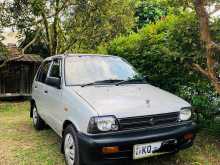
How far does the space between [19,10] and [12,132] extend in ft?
23.1

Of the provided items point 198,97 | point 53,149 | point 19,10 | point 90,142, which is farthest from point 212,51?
point 19,10

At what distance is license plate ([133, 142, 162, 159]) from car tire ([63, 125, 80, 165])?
780 mm

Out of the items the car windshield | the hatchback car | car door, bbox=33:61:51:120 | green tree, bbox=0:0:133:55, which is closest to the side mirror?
the hatchback car

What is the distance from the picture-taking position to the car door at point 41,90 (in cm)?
685

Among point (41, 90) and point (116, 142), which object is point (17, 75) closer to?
point (41, 90)

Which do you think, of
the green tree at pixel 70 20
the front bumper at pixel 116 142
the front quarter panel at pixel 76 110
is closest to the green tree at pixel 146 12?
the green tree at pixel 70 20

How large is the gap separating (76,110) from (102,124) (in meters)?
0.59

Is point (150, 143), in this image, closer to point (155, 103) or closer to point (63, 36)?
point (155, 103)

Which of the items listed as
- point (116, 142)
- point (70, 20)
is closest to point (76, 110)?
point (116, 142)

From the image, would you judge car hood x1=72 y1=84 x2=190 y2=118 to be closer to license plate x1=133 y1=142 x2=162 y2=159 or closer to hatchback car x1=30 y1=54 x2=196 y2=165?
hatchback car x1=30 y1=54 x2=196 y2=165

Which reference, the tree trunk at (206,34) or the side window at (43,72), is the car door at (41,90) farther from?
the tree trunk at (206,34)

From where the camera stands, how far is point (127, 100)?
4.80 meters

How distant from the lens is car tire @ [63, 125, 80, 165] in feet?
15.0

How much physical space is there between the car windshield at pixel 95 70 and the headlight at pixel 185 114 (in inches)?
55.0
